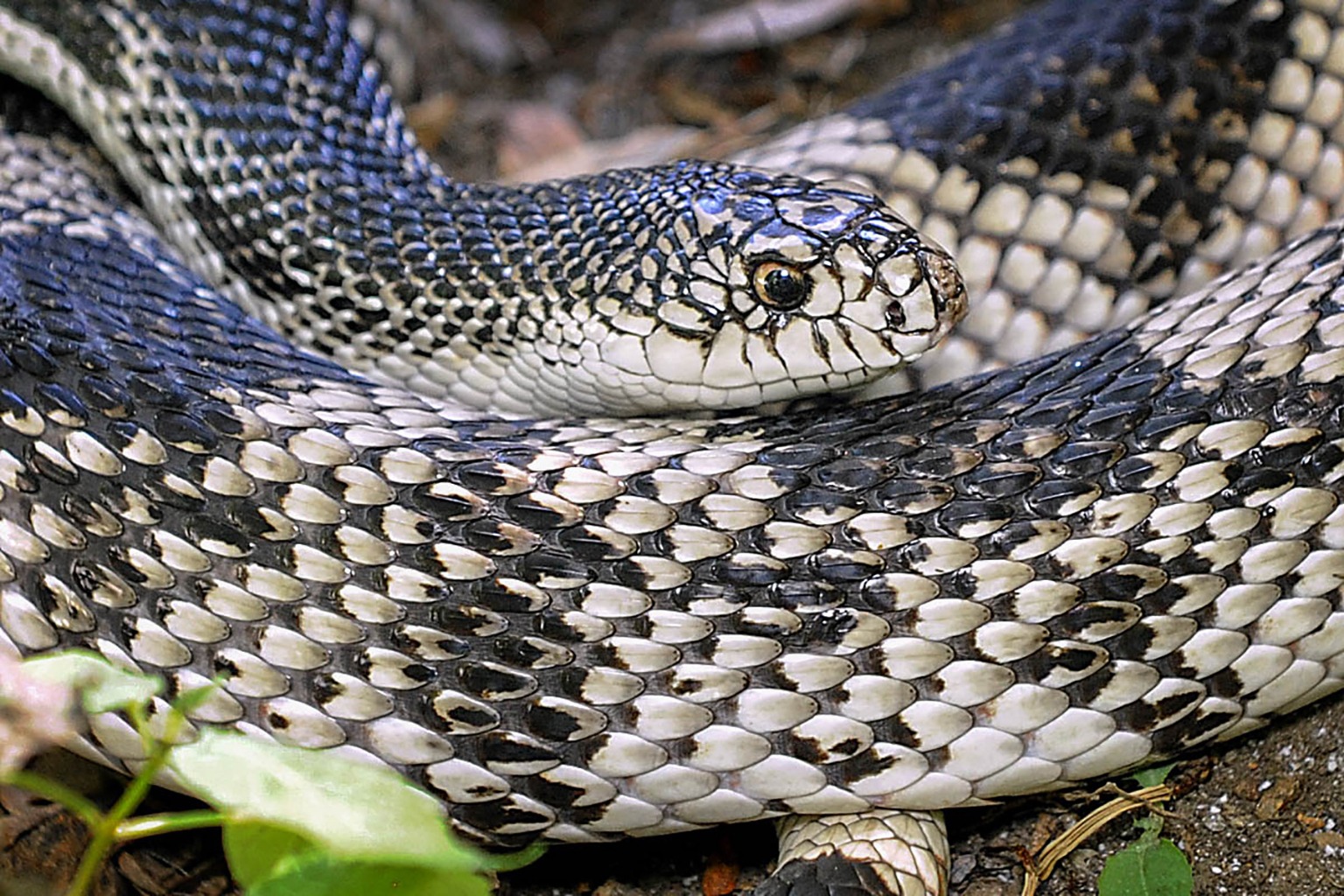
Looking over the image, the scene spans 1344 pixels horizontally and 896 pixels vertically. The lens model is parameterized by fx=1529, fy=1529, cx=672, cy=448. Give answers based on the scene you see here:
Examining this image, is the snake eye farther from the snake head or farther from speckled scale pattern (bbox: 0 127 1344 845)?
speckled scale pattern (bbox: 0 127 1344 845)

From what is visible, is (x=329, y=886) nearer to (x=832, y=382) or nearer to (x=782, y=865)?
(x=782, y=865)

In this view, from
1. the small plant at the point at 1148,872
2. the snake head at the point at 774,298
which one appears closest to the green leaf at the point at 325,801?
the small plant at the point at 1148,872

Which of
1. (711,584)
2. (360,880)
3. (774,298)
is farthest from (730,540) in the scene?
(360,880)

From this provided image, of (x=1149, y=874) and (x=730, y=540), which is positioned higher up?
(x=730, y=540)

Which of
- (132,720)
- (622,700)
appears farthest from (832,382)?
(132,720)

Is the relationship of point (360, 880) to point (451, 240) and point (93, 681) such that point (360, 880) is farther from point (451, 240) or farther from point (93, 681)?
point (451, 240)

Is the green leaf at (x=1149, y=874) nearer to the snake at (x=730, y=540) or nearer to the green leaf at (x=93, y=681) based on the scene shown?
the snake at (x=730, y=540)

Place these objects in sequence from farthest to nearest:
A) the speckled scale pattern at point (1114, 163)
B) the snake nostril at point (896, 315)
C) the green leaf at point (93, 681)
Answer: the speckled scale pattern at point (1114, 163), the snake nostril at point (896, 315), the green leaf at point (93, 681)
